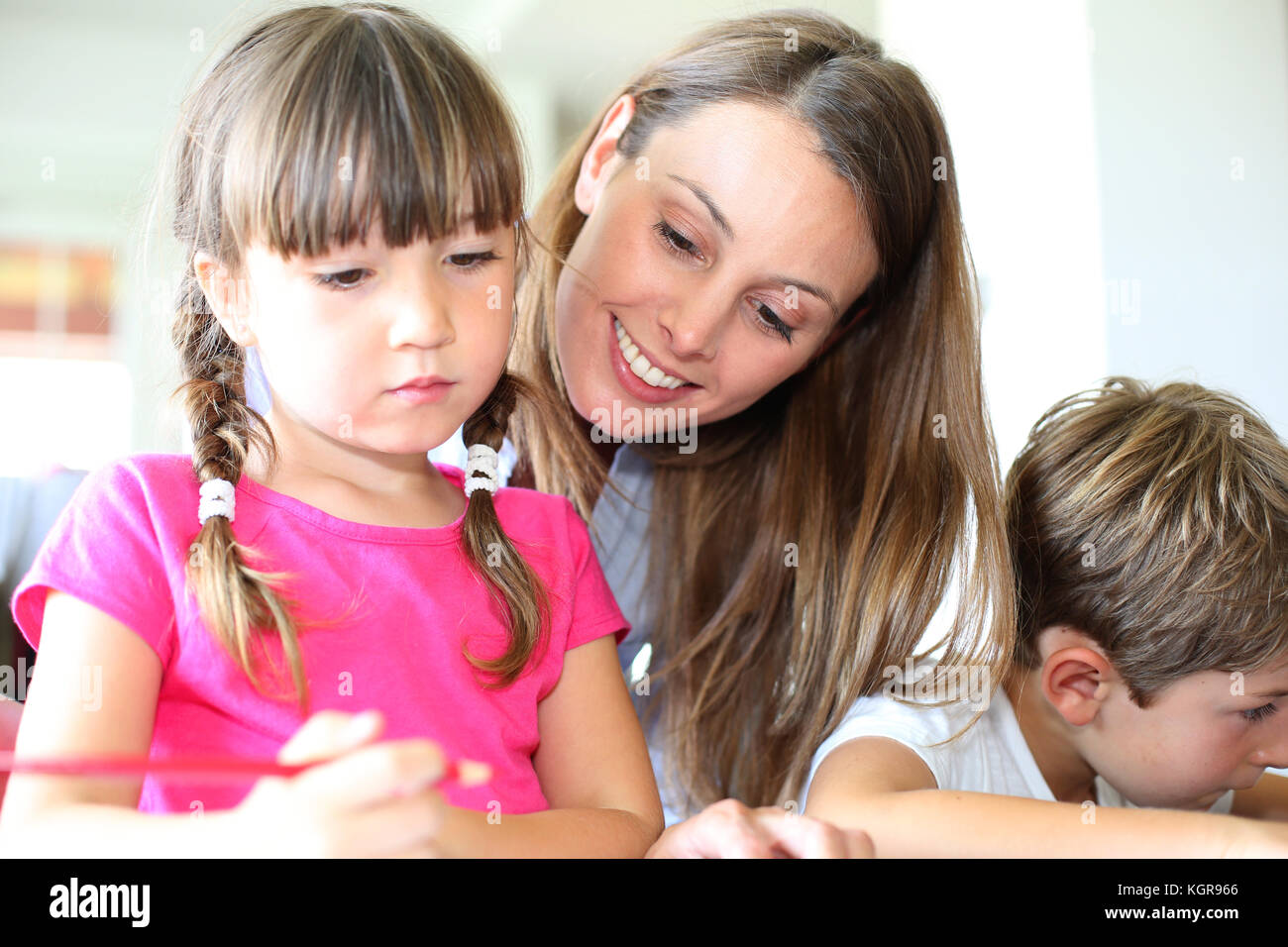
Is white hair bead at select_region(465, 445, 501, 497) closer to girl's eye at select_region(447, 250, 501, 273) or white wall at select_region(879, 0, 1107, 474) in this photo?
girl's eye at select_region(447, 250, 501, 273)

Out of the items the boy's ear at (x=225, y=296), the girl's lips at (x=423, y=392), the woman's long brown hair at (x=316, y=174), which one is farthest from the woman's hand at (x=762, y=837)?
the boy's ear at (x=225, y=296)

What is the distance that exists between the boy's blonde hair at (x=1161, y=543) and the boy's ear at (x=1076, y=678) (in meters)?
0.01

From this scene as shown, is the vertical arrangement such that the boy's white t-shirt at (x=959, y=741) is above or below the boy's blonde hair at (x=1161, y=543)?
below

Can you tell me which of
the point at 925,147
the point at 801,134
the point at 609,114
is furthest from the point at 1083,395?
the point at 609,114

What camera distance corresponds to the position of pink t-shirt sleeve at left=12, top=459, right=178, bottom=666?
700 millimetres

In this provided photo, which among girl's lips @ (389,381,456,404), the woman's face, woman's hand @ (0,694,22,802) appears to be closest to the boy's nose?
the woman's face

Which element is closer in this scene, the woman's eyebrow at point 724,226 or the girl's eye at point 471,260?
the girl's eye at point 471,260

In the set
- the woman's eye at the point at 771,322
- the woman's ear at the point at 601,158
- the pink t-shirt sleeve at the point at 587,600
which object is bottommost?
the pink t-shirt sleeve at the point at 587,600

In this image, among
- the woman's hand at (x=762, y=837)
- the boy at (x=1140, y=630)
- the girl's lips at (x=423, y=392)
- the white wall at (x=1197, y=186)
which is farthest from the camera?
the white wall at (x=1197, y=186)

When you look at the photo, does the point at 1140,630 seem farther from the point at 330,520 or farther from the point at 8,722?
the point at 8,722

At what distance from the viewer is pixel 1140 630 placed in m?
1.04

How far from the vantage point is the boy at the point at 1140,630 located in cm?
102

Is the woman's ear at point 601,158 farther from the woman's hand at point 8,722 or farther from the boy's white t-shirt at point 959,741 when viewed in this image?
the woman's hand at point 8,722
